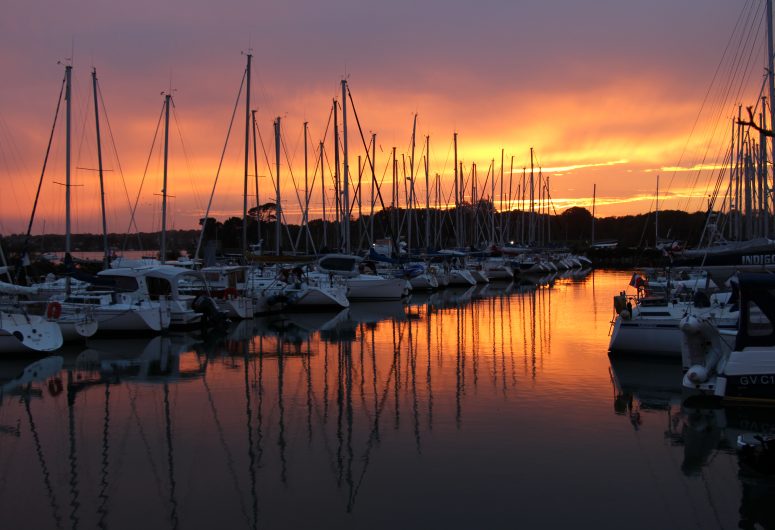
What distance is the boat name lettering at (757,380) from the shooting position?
14.0 m

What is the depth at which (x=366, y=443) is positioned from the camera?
12.8m

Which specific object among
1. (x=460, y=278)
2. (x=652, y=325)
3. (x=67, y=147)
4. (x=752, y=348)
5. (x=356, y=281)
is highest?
(x=67, y=147)

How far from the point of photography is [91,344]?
81.9ft

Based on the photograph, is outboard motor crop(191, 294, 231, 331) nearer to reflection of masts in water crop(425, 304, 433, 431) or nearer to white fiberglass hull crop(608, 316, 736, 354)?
reflection of masts in water crop(425, 304, 433, 431)

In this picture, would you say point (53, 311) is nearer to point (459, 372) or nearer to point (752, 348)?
point (459, 372)

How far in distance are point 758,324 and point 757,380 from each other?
1067 mm

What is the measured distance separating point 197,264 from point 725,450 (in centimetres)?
3487

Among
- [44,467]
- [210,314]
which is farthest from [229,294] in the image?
[44,467]

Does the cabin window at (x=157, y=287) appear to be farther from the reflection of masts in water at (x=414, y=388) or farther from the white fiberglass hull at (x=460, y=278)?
the white fiberglass hull at (x=460, y=278)

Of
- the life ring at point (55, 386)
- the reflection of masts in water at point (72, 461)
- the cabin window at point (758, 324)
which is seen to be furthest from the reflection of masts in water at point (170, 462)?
the cabin window at point (758, 324)

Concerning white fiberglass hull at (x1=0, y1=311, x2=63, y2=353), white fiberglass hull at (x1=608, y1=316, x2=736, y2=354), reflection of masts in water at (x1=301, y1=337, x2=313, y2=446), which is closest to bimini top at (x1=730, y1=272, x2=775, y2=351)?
white fiberglass hull at (x1=608, y1=316, x2=736, y2=354)

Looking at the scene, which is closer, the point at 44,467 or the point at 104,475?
the point at 104,475

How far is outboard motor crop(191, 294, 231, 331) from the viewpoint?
2959 centimetres

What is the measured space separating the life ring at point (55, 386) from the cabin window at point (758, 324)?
14.9 meters
